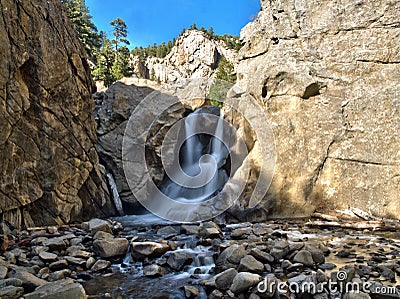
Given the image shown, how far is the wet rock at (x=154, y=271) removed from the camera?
232 inches

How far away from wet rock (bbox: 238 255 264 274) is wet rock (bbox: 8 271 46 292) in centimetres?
366

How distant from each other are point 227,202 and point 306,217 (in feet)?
10.6

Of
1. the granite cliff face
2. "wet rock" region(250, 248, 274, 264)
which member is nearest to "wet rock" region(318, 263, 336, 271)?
"wet rock" region(250, 248, 274, 264)

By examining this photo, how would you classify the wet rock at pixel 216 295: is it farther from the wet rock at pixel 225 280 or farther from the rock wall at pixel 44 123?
the rock wall at pixel 44 123

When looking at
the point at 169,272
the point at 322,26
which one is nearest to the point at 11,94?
the point at 169,272

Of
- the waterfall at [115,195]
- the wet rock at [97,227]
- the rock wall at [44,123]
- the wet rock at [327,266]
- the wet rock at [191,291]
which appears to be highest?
the rock wall at [44,123]

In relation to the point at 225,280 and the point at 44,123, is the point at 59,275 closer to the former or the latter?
the point at 225,280

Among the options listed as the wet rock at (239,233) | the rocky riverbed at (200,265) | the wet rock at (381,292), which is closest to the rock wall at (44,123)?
the rocky riverbed at (200,265)

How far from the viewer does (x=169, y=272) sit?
611cm

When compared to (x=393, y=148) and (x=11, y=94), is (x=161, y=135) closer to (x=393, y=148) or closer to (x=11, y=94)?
(x=11, y=94)

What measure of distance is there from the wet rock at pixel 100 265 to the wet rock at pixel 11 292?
169 centimetres

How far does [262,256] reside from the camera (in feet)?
20.2

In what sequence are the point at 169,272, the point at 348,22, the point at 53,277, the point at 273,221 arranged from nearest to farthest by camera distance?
the point at 53,277
the point at 169,272
the point at 273,221
the point at 348,22

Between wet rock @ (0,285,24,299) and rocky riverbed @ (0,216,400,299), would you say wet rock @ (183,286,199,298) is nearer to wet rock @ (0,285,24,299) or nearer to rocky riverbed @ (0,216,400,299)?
rocky riverbed @ (0,216,400,299)
